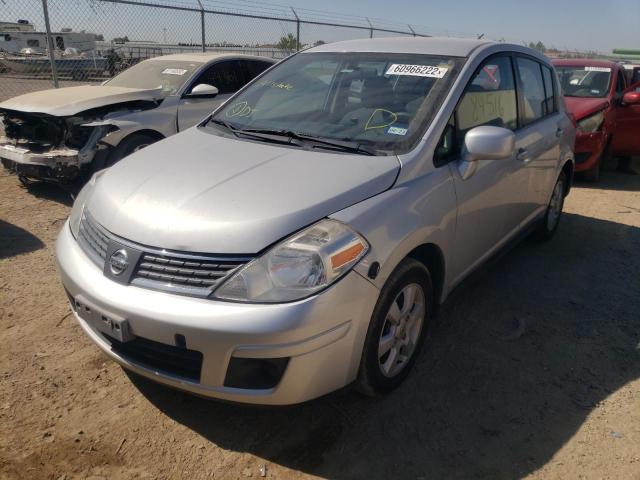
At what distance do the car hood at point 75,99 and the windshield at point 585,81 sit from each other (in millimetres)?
5867

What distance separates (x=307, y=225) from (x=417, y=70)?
145cm

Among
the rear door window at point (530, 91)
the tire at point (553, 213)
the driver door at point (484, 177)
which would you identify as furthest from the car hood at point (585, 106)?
the driver door at point (484, 177)

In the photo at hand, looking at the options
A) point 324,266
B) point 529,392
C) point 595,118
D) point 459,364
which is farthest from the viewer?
point 595,118

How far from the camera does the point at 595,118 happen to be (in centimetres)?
702

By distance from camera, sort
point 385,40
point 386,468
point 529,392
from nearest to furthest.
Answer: point 386,468
point 529,392
point 385,40

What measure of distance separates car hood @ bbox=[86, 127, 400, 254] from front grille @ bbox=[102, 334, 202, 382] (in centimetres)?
41

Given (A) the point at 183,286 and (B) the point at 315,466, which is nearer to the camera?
(A) the point at 183,286

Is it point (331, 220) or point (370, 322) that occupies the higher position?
point (331, 220)

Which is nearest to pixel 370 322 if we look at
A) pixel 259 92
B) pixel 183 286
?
pixel 183 286

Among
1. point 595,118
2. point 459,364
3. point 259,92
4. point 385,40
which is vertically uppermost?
point 385,40

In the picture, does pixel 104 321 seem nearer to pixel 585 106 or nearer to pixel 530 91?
pixel 530 91

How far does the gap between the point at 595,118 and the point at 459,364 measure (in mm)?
5465

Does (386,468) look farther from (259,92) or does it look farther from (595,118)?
(595,118)

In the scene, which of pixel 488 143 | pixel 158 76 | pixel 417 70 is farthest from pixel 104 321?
pixel 158 76
